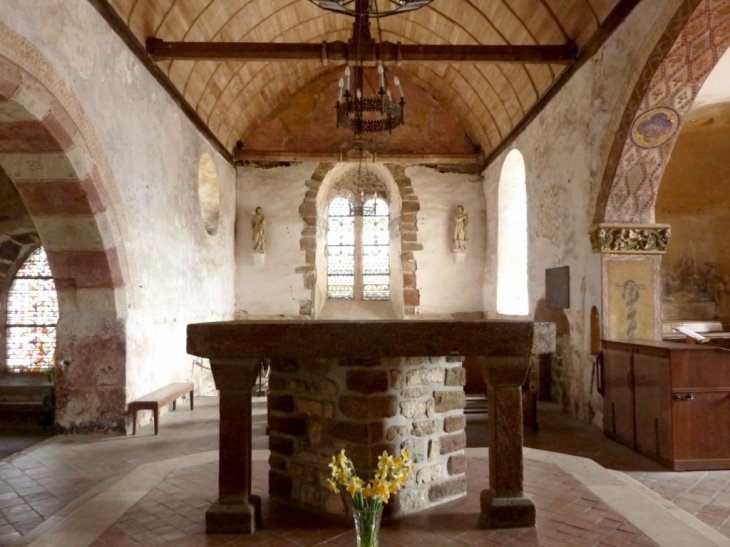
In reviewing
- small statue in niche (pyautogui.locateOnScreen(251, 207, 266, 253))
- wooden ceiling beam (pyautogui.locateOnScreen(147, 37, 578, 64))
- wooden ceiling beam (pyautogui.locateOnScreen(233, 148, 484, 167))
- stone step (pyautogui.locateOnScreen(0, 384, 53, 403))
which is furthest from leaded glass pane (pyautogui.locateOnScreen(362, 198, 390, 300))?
stone step (pyautogui.locateOnScreen(0, 384, 53, 403))

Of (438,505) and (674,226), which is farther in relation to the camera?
(674,226)

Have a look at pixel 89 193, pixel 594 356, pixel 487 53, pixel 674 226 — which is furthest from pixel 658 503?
pixel 674 226

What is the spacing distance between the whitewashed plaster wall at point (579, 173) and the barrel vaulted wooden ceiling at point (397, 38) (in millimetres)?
348

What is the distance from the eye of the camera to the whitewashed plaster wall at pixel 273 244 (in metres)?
11.2

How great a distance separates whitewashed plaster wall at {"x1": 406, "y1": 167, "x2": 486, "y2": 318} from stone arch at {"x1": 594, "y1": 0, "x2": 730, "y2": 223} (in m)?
5.30

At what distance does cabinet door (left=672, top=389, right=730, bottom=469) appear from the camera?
4.46m

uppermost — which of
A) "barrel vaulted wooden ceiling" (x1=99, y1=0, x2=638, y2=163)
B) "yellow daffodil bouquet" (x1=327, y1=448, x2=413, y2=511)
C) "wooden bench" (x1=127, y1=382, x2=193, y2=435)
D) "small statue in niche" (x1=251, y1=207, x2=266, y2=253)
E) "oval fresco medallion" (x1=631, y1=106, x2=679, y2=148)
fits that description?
"barrel vaulted wooden ceiling" (x1=99, y1=0, x2=638, y2=163)

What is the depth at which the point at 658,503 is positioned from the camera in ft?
11.1

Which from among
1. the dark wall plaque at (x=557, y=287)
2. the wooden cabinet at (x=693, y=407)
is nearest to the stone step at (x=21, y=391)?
the dark wall plaque at (x=557, y=287)

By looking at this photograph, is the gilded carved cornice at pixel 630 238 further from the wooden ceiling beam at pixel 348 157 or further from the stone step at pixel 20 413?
the stone step at pixel 20 413

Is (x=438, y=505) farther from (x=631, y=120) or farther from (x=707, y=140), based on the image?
(x=707, y=140)

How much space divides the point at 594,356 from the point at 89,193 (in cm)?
545

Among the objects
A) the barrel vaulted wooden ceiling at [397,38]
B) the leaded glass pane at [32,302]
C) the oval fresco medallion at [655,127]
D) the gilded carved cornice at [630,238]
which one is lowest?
the leaded glass pane at [32,302]

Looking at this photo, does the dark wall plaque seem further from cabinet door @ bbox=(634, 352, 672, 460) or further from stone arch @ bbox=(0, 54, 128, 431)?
stone arch @ bbox=(0, 54, 128, 431)
